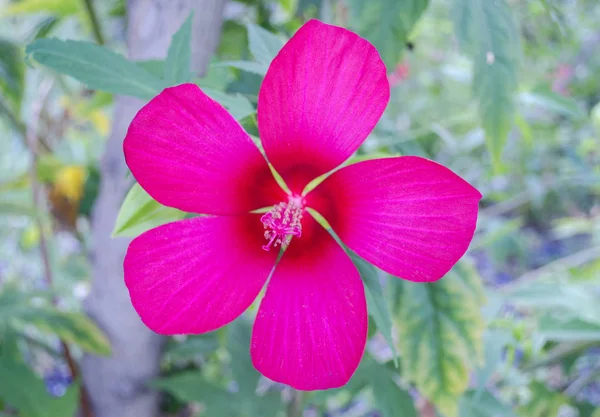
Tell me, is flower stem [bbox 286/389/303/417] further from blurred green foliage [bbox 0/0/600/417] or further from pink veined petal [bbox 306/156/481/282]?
pink veined petal [bbox 306/156/481/282]

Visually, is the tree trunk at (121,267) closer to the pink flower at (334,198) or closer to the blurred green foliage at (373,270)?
the blurred green foliage at (373,270)

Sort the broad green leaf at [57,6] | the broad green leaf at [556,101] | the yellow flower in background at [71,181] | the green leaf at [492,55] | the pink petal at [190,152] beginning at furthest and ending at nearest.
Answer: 1. the yellow flower in background at [71,181]
2. the broad green leaf at [57,6]
3. the broad green leaf at [556,101]
4. the green leaf at [492,55]
5. the pink petal at [190,152]

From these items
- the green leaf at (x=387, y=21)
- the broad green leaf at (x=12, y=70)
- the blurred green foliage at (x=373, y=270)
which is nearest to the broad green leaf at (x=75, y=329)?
the blurred green foliage at (x=373, y=270)

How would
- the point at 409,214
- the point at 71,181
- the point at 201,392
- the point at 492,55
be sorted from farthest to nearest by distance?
the point at 71,181 → the point at 201,392 → the point at 492,55 → the point at 409,214

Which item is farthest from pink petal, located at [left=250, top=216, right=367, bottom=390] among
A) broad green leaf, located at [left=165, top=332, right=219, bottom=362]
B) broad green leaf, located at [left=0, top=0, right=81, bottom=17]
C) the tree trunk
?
broad green leaf, located at [left=0, top=0, right=81, bottom=17]

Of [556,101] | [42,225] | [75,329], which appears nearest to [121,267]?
[75,329]

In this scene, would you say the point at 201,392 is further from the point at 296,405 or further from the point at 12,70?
the point at 12,70

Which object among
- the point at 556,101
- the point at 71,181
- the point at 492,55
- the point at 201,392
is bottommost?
the point at 201,392
